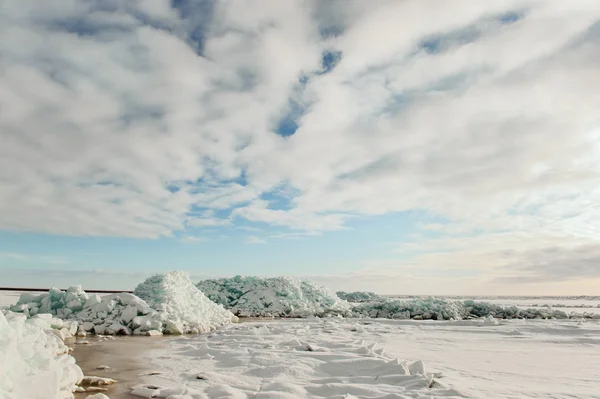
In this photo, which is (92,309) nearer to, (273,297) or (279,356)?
(279,356)

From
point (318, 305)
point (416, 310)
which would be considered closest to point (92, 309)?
point (318, 305)

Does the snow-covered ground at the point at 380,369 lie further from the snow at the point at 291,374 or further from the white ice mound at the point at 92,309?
the white ice mound at the point at 92,309

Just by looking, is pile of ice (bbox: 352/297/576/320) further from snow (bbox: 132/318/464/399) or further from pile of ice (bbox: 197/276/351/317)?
snow (bbox: 132/318/464/399)

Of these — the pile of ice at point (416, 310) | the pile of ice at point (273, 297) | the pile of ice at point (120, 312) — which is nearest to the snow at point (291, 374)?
the pile of ice at point (120, 312)

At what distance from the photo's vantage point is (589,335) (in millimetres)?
8477

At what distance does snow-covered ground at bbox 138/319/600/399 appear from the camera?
11.5 ft

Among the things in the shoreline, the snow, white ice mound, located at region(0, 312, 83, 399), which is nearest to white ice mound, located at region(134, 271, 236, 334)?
the shoreline

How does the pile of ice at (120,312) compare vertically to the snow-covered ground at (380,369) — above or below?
above

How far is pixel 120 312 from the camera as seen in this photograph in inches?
365

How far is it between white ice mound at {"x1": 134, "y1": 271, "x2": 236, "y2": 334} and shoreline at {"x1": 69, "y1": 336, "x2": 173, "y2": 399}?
1.23m

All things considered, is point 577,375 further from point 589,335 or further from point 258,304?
point 258,304

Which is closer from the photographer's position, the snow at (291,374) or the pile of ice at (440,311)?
the snow at (291,374)

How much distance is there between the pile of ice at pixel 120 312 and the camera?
28.7 ft

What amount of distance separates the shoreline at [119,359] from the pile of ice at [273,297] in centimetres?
875
